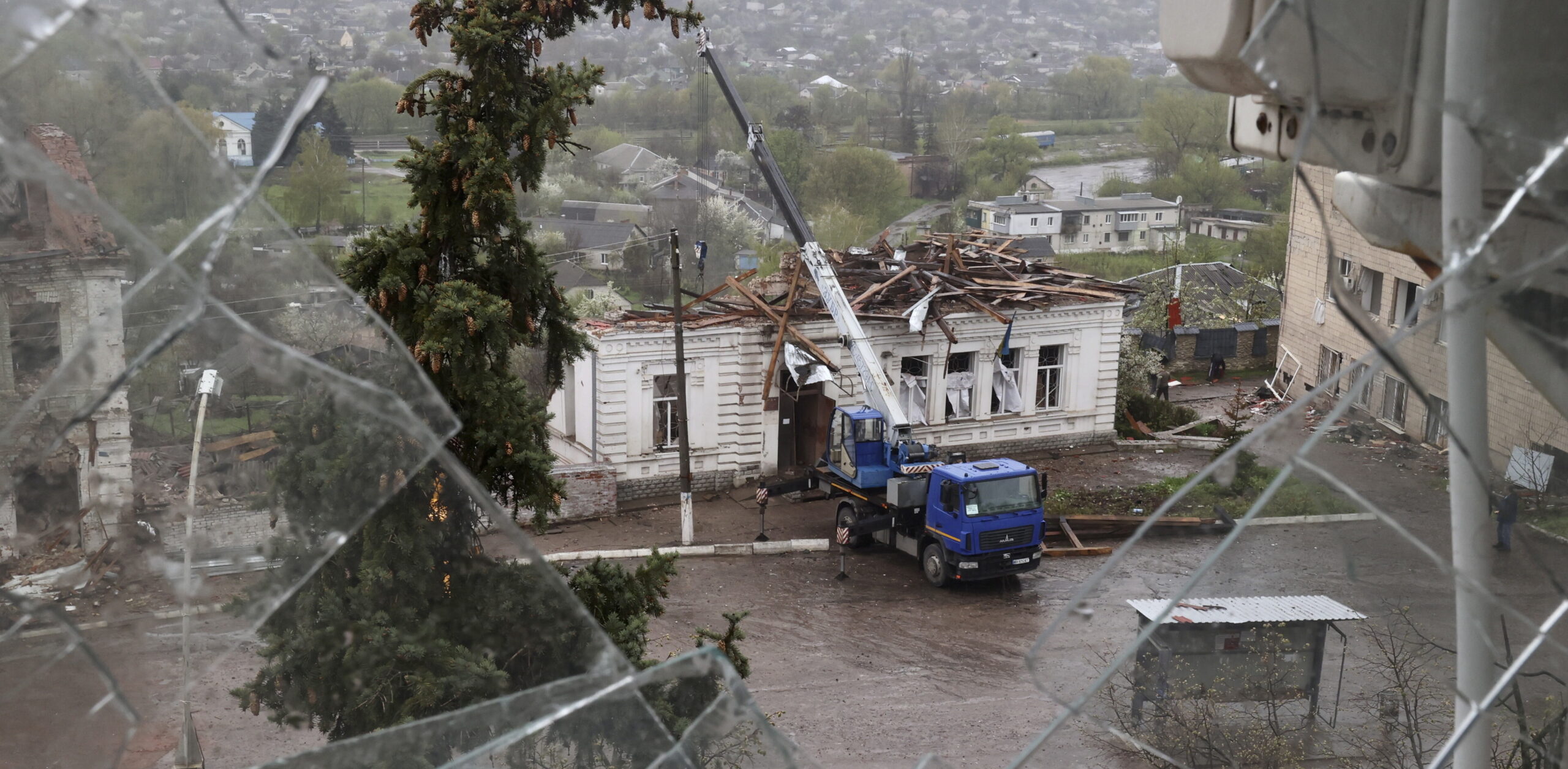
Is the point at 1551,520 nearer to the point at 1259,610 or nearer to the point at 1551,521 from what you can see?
the point at 1551,521

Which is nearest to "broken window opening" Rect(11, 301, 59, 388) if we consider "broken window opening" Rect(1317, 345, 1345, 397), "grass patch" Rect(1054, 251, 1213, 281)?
"broken window opening" Rect(1317, 345, 1345, 397)

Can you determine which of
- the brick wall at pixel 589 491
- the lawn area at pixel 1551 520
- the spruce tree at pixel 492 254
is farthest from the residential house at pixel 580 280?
the lawn area at pixel 1551 520

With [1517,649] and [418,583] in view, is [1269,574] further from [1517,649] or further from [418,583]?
[418,583]

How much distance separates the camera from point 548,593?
199 cm

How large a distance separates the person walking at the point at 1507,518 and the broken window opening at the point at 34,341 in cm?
195

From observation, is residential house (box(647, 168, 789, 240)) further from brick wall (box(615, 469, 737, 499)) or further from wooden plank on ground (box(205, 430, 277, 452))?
wooden plank on ground (box(205, 430, 277, 452))

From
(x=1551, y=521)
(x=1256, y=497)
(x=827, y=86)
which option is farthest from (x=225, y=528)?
(x=827, y=86)

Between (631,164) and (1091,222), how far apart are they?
2904 cm

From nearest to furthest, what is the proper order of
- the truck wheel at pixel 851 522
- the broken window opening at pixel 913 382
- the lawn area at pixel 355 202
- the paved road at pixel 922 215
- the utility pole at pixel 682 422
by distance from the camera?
the lawn area at pixel 355 202 < the utility pole at pixel 682 422 < the truck wheel at pixel 851 522 < the broken window opening at pixel 913 382 < the paved road at pixel 922 215

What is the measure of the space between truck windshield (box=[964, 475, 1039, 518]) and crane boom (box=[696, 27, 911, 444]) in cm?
236

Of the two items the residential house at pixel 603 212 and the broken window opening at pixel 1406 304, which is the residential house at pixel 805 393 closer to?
the broken window opening at pixel 1406 304

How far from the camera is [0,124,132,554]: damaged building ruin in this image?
5.03 ft

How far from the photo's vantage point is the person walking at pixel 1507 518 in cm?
181

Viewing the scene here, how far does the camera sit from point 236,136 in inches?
71.1
